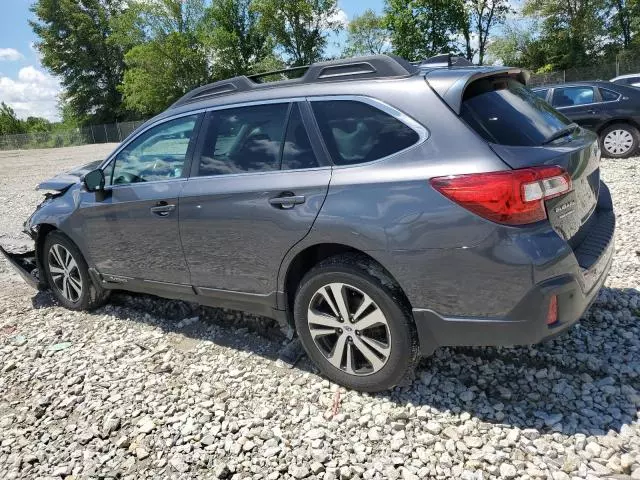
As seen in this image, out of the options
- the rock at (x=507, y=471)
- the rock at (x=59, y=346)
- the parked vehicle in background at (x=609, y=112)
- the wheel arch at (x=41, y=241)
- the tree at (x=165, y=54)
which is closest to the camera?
the rock at (x=507, y=471)

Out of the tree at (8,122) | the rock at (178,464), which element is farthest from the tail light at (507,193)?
the tree at (8,122)

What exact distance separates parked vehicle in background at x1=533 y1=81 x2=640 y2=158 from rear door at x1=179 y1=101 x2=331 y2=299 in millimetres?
7837

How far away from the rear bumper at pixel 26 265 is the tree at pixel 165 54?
156 ft

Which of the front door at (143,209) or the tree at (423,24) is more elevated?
the tree at (423,24)

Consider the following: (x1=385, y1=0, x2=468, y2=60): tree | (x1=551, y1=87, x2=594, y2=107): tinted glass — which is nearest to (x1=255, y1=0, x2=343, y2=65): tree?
(x1=385, y1=0, x2=468, y2=60): tree

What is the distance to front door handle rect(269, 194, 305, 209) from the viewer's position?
2.92 meters

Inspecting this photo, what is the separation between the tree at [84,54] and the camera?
193 feet

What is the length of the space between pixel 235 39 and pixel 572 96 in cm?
4798

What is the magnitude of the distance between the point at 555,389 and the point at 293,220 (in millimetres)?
1786

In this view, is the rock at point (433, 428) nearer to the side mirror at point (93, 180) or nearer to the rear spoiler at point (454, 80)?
the rear spoiler at point (454, 80)

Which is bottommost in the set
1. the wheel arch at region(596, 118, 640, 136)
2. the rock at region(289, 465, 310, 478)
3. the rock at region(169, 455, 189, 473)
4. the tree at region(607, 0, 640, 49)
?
the rock at region(289, 465, 310, 478)

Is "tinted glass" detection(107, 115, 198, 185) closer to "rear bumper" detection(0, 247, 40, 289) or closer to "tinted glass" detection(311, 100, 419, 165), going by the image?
"tinted glass" detection(311, 100, 419, 165)

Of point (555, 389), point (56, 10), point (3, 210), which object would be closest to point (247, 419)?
point (555, 389)

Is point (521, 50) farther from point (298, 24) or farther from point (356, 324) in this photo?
point (356, 324)
